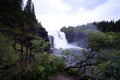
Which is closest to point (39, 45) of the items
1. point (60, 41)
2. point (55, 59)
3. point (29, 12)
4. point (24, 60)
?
point (24, 60)

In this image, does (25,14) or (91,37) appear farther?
(25,14)

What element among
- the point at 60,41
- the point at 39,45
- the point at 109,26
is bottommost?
the point at 39,45

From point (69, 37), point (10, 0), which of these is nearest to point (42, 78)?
point (10, 0)

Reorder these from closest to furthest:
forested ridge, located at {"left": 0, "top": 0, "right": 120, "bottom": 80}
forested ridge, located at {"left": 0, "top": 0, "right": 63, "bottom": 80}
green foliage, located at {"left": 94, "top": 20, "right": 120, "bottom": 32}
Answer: forested ridge, located at {"left": 0, "top": 0, "right": 120, "bottom": 80}
forested ridge, located at {"left": 0, "top": 0, "right": 63, "bottom": 80}
green foliage, located at {"left": 94, "top": 20, "right": 120, "bottom": 32}

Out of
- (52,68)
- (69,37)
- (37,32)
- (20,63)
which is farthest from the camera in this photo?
(69,37)

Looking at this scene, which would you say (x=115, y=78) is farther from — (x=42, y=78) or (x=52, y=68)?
(x=52, y=68)

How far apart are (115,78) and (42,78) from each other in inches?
147

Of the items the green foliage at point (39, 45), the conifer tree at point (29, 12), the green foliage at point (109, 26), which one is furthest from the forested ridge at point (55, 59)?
the green foliage at point (109, 26)

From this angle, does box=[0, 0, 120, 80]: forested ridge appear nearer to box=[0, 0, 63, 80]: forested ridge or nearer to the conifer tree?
box=[0, 0, 63, 80]: forested ridge

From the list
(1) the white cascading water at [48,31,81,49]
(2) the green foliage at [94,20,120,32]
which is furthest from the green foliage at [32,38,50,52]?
(2) the green foliage at [94,20,120,32]

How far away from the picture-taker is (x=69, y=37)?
41.2 metres

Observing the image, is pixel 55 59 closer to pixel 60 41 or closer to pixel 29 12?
pixel 29 12

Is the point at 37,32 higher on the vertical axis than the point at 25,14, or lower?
lower

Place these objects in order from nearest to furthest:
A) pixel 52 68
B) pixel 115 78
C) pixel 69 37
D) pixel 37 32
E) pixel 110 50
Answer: pixel 115 78
pixel 52 68
pixel 110 50
pixel 37 32
pixel 69 37
